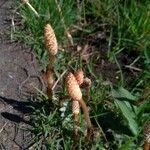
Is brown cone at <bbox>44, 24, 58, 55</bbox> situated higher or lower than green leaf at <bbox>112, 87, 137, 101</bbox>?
higher

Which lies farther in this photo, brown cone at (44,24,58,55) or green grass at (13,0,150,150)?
green grass at (13,0,150,150)

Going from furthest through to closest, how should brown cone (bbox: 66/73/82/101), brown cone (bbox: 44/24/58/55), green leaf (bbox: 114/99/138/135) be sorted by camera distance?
green leaf (bbox: 114/99/138/135) < brown cone (bbox: 44/24/58/55) < brown cone (bbox: 66/73/82/101)

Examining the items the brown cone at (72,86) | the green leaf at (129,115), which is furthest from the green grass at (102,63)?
the brown cone at (72,86)

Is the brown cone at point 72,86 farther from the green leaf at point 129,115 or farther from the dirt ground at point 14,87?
the dirt ground at point 14,87

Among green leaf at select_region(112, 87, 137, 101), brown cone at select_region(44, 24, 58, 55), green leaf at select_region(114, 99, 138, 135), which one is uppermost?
brown cone at select_region(44, 24, 58, 55)

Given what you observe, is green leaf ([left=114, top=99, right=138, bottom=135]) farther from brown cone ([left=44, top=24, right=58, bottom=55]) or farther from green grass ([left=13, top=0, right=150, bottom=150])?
brown cone ([left=44, top=24, right=58, bottom=55])

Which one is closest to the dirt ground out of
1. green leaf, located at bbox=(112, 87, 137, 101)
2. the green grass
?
the green grass

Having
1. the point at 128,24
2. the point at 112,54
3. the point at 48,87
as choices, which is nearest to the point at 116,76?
the point at 112,54
